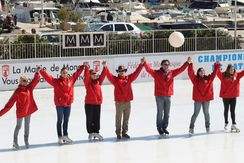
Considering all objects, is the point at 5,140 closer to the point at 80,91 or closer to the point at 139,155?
the point at 139,155

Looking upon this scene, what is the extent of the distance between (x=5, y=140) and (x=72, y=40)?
11.6 m

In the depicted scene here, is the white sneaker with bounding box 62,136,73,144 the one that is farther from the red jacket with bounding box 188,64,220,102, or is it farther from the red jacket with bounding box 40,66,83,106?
the red jacket with bounding box 188,64,220,102

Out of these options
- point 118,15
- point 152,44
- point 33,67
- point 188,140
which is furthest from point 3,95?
point 118,15

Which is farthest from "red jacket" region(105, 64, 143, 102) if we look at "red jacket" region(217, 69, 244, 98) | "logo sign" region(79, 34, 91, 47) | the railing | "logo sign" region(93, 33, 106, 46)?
"logo sign" region(93, 33, 106, 46)

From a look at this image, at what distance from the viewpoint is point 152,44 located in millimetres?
27719

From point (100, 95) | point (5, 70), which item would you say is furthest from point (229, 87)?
point (5, 70)

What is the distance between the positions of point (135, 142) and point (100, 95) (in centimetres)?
125

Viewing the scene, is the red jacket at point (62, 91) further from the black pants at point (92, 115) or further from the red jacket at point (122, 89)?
the red jacket at point (122, 89)

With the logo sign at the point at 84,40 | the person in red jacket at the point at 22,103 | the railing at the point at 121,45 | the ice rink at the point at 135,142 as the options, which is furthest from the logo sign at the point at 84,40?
the person in red jacket at the point at 22,103

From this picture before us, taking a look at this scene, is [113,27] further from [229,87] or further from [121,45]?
[229,87]

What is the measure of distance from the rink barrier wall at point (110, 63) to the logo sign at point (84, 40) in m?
0.67

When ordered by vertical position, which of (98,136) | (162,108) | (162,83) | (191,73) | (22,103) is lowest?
(98,136)

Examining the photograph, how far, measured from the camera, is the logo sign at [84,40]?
26359 millimetres

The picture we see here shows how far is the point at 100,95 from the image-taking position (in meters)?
15.0
